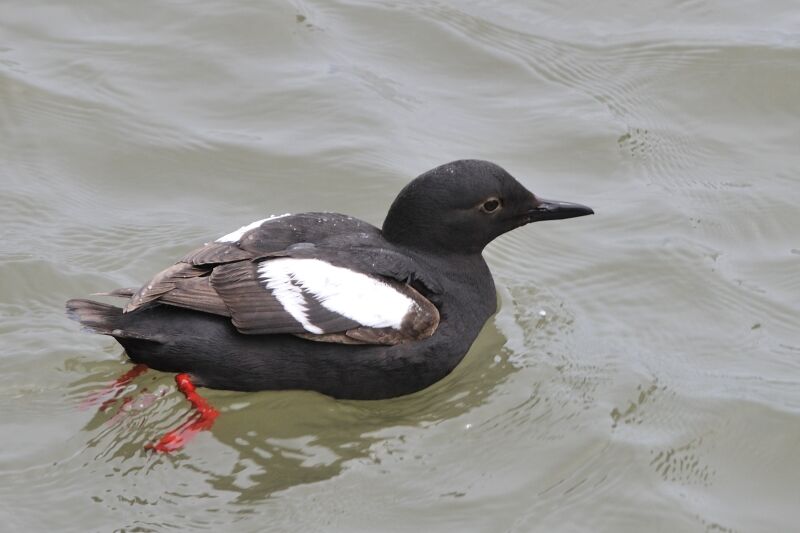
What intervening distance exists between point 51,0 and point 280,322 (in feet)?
17.5

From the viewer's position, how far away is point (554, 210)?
302 inches

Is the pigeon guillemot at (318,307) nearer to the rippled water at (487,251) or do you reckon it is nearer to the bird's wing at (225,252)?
the bird's wing at (225,252)

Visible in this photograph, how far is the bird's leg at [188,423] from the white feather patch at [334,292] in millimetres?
661

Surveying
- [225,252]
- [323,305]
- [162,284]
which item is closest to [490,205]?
[323,305]

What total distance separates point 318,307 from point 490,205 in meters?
1.31

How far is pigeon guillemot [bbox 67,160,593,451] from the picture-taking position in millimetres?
6641

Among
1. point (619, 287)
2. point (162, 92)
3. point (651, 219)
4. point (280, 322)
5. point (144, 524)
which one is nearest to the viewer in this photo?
point (144, 524)

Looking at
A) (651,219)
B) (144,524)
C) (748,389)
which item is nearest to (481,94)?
(651,219)

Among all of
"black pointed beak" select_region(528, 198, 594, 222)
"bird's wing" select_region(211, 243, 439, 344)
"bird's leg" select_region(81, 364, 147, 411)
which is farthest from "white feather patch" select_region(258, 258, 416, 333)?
"black pointed beak" select_region(528, 198, 594, 222)

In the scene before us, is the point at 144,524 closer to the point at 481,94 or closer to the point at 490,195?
the point at 490,195

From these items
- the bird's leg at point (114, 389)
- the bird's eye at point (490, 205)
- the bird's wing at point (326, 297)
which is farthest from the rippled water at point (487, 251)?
the bird's eye at point (490, 205)

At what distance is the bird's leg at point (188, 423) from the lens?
6.60 m

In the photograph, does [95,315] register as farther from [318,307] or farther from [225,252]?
[318,307]

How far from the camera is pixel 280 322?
6656 millimetres
